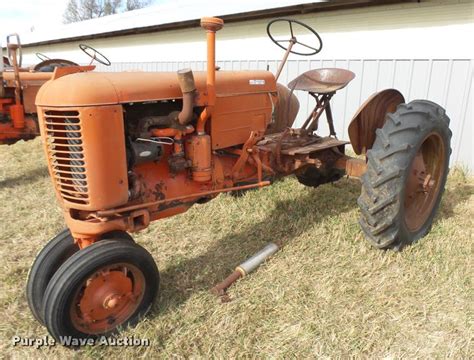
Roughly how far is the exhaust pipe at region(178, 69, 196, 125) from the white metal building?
385 cm

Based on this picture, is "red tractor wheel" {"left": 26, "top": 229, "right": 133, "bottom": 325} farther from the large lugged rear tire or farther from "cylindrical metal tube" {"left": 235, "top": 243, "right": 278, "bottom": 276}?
the large lugged rear tire

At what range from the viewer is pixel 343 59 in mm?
5719

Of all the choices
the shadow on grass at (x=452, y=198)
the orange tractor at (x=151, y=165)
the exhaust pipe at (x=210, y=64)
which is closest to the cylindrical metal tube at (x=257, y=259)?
the orange tractor at (x=151, y=165)

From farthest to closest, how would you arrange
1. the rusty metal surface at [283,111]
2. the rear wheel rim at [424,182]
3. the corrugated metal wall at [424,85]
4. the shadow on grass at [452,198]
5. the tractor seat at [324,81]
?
the corrugated metal wall at [424,85], the rusty metal surface at [283,111], the shadow on grass at [452,198], the tractor seat at [324,81], the rear wheel rim at [424,182]

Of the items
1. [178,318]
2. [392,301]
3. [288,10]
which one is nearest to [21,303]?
[178,318]

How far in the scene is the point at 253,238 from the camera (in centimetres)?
326

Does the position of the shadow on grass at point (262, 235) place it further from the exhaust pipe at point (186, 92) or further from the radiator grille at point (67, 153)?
the exhaust pipe at point (186, 92)

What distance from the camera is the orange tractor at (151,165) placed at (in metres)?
2.00

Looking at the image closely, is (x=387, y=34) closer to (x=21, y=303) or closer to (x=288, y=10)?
(x=288, y=10)

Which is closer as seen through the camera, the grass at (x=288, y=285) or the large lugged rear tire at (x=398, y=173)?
the grass at (x=288, y=285)

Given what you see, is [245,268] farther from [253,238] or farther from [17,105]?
[17,105]

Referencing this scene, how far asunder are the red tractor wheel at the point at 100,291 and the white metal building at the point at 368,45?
4.31 metres

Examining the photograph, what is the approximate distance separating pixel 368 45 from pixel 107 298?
16.1 ft

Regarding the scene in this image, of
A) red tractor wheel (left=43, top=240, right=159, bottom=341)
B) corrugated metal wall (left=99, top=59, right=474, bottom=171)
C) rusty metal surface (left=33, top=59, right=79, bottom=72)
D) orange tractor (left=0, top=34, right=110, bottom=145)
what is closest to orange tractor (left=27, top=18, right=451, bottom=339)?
red tractor wheel (left=43, top=240, right=159, bottom=341)
